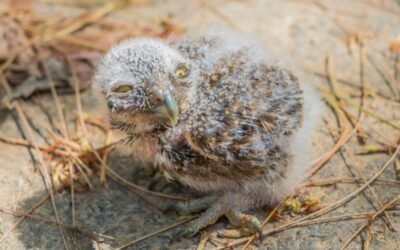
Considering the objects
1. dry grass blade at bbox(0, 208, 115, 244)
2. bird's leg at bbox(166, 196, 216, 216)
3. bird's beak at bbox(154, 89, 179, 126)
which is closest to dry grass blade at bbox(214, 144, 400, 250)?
bird's leg at bbox(166, 196, 216, 216)

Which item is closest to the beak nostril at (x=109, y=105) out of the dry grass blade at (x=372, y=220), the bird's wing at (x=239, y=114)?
the bird's wing at (x=239, y=114)

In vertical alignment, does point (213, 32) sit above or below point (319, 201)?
above

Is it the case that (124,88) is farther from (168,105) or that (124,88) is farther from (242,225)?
(242,225)

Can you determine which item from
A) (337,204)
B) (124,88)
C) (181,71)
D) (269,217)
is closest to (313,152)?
(337,204)

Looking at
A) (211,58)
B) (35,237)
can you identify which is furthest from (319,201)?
(35,237)

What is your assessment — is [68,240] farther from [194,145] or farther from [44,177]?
[194,145]

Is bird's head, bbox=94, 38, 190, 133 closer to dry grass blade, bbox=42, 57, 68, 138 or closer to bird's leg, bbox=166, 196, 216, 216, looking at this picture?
bird's leg, bbox=166, 196, 216, 216

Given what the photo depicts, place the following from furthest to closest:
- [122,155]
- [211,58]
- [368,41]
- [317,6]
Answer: [317,6] < [368,41] < [122,155] < [211,58]

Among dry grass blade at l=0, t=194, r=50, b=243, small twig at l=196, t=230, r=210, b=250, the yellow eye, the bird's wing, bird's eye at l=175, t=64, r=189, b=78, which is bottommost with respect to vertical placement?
small twig at l=196, t=230, r=210, b=250
